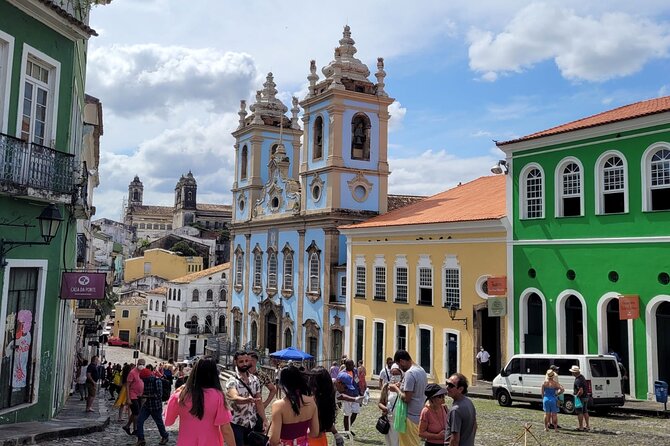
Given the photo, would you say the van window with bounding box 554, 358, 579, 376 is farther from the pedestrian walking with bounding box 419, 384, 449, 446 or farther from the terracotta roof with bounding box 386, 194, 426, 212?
the terracotta roof with bounding box 386, 194, 426, 212

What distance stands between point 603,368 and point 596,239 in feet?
14.8

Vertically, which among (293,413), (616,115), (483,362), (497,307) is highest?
(616,115)

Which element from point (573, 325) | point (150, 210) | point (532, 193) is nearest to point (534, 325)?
point (573, 325)

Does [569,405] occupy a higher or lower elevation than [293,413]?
lower

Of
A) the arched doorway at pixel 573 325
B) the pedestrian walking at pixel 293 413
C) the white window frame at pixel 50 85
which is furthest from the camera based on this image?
the arched doorway at pixel 573 325

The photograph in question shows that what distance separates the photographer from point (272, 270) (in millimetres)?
39656

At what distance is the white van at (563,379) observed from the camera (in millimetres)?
16661

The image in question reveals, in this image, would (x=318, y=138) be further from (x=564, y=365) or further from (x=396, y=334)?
(x=564, y=365)

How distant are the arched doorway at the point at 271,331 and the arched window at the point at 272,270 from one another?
164cm

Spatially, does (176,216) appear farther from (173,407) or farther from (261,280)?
(173,407)

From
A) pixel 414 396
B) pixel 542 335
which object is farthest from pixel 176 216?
pixel 414 396

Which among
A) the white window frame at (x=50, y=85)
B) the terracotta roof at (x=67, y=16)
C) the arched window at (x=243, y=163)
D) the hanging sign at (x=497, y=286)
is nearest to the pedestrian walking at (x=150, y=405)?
the white window frame at (x=50, y=85)

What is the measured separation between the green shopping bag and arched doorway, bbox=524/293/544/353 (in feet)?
46.4

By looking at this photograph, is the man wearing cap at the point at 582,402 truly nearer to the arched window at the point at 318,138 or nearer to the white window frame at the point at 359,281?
the white window frame at the point at 359,281
